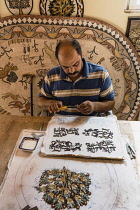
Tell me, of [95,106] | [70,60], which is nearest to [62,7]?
[70,60]

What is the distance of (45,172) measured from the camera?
3.37ft

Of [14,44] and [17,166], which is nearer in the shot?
[17,166]

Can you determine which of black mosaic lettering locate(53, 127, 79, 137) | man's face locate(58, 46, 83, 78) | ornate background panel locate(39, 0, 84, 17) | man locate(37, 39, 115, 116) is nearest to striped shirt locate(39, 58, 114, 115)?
man locate(37, 39, 115, 116)

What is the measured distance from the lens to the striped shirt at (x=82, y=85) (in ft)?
5.35

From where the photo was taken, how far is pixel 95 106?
156cm

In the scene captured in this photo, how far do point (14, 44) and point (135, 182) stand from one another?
1.87 meters

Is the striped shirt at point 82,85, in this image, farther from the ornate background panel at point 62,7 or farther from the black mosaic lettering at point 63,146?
the ornate background panel at point 62,7

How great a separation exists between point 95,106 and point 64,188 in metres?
0.77

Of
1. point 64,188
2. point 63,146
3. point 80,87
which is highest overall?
point 80,87

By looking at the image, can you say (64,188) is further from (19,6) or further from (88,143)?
(19,6)

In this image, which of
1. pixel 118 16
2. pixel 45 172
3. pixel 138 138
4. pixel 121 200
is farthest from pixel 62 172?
pixel 118 16

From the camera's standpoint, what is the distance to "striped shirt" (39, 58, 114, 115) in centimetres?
163

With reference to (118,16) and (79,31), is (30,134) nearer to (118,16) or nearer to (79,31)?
(79,31)

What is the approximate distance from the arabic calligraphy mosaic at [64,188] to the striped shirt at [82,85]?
758 mm
